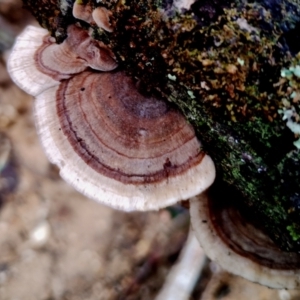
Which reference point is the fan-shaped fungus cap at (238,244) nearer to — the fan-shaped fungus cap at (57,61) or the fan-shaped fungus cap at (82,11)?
the fan-shaped fungus cap at (57,61)

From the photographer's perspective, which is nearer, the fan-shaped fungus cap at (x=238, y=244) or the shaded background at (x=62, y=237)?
the fan-shaped fungus cap at (x=238, y=244)

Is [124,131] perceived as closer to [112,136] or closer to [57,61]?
[112,136]

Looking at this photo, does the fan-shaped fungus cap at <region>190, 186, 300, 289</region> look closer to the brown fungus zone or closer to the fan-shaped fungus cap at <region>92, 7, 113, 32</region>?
the brown fungus zone

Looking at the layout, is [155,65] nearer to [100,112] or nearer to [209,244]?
[100,112]

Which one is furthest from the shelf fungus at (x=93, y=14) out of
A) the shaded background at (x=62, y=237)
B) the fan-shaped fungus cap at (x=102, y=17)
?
the shaded background at (x=62, y=237)

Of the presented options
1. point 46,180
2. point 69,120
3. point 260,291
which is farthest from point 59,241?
point 69,120
